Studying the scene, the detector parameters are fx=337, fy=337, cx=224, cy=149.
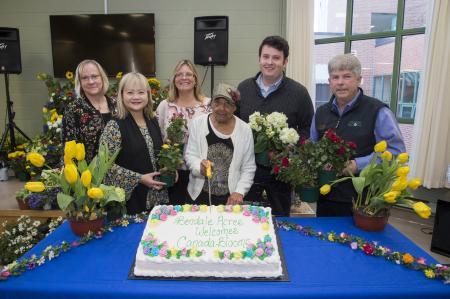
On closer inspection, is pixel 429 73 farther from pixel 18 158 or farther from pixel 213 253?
pixel 18 158

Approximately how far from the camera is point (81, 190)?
1.53 meters

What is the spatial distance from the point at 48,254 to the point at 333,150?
1.38 metres

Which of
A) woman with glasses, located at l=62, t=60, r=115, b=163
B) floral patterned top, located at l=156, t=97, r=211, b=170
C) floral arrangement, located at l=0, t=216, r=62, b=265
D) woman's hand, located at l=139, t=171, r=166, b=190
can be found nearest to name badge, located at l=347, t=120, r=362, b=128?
floral patterned top, located at l=156, t=97, r=211, b=170

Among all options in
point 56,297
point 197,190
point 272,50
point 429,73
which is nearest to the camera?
point 56,297

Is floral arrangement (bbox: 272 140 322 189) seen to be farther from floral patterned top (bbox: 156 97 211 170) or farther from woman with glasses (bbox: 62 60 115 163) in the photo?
woman with glasses (bbox: 62 60 115 163)

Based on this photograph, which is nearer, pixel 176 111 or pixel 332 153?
pixel 332 153

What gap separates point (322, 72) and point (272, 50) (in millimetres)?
3004

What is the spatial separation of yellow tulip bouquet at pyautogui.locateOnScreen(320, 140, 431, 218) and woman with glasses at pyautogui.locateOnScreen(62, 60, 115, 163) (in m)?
1.47

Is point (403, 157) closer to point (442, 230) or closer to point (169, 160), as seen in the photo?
point (169, 160)

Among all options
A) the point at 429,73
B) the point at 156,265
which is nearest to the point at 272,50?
the point at 156,265

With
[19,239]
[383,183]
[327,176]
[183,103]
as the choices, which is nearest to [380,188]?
[383,183]

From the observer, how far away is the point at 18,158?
14.7 feet

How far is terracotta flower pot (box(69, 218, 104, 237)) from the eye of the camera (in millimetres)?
1567

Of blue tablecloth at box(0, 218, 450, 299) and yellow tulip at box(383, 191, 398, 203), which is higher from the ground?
yellow tulip at box(383, 191, 398, 203)
